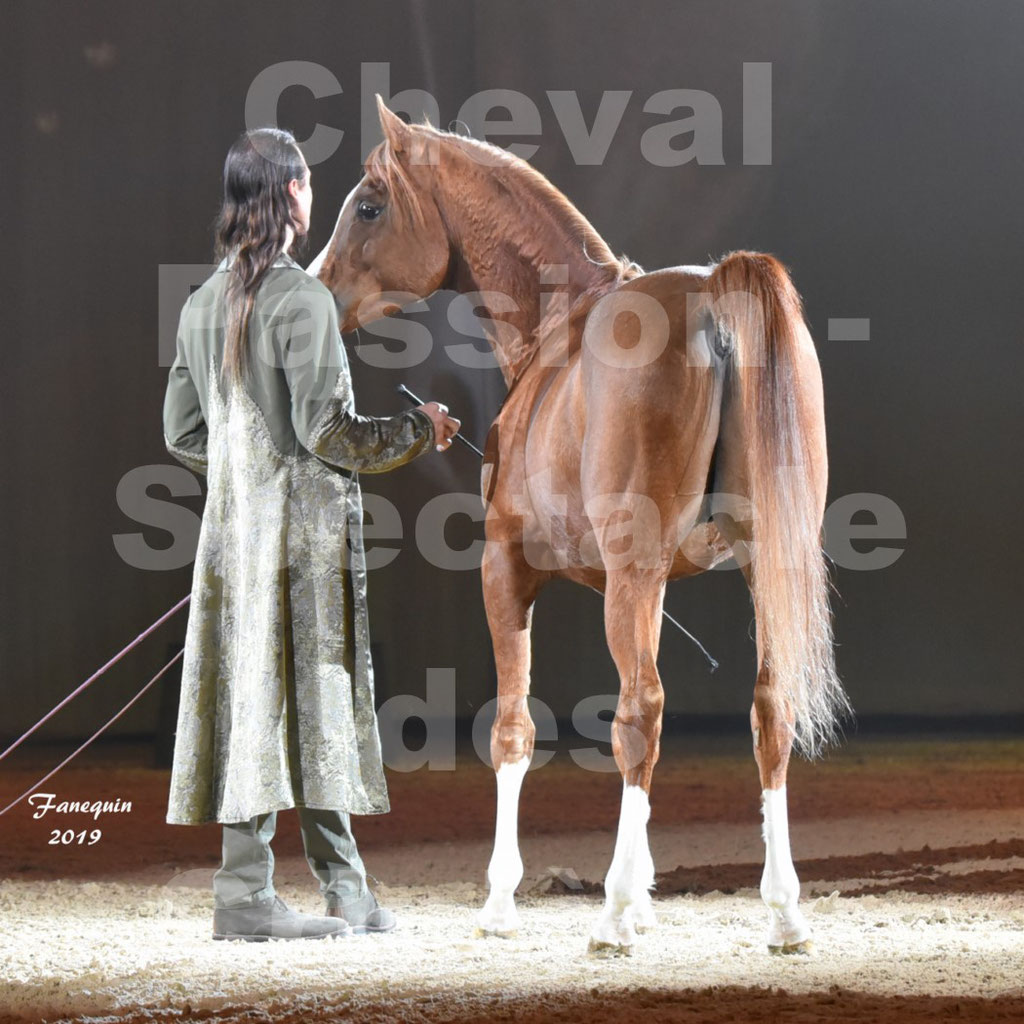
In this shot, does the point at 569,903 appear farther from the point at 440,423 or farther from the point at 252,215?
the point at 252,215

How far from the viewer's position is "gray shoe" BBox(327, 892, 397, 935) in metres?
2.11

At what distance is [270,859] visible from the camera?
2082mm

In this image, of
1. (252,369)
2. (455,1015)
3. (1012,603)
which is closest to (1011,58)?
(1012,603)

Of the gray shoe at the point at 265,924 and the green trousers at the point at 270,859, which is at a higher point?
the green trousers at the point at 270,859

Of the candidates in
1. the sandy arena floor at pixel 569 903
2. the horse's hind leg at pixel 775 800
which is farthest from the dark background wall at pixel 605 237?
the horse's hind leg at pixel 775 800

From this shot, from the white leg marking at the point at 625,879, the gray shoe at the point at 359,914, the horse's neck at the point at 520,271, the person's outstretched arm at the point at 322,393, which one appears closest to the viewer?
the white leg marking at the point at 625,879

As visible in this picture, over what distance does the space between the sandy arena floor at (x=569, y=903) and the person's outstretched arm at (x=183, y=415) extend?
0.89 m

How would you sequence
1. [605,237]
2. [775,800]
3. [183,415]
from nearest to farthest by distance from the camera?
[775,800]
[183,415]
[605,237]

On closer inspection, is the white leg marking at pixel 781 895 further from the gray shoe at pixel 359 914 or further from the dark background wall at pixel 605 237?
the dark background wall at pixel 605 237

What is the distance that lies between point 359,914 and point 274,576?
63cm

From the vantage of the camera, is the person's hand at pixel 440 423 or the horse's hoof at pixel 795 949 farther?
the person's hand at pixel 440 423

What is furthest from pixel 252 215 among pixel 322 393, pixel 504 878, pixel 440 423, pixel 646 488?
pixel 504 878

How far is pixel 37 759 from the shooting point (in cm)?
411

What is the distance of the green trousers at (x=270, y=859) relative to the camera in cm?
204
